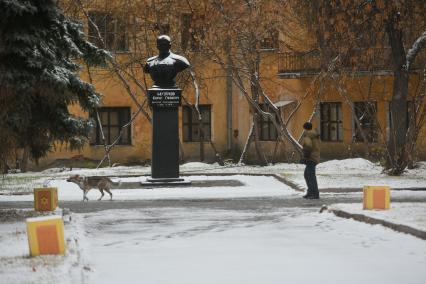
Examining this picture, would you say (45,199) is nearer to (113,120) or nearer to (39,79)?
(39,79)

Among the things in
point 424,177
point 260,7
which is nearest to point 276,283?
point 424,177

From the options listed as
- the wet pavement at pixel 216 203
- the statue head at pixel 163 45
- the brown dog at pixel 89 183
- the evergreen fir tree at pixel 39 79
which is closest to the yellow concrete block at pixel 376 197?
the wet pavement at pixel 216 203

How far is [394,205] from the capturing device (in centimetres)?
1636

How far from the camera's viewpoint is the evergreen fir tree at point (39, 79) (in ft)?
46.0

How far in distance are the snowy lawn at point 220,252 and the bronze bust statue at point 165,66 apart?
850cm

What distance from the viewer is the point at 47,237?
9.88 metres

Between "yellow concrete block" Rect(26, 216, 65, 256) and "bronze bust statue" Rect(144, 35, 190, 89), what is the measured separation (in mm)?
13652

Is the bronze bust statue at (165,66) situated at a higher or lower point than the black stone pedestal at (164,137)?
higher

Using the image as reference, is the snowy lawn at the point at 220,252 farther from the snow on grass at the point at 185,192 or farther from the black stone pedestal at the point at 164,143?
the black stone pedestal at the point at 164,143

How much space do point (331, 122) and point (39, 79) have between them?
25144mm

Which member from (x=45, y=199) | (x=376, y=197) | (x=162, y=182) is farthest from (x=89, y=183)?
(x=376, y=197)

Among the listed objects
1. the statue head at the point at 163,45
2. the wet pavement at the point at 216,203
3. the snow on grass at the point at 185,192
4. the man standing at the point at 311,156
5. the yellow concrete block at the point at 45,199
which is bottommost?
the wet pavement at the point at 216,203

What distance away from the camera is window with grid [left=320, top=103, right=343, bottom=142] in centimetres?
3753

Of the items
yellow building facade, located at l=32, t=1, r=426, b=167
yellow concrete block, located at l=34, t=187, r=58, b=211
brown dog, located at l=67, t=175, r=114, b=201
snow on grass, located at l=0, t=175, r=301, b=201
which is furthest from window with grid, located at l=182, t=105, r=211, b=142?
yellow concrete block, located at l=34, t=187, r=58, b=211
